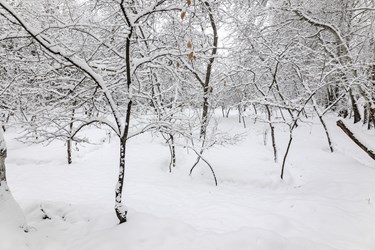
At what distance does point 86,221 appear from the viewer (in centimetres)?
464

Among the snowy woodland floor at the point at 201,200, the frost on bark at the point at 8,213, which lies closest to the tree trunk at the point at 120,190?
the snowy woodland floor at the point at 201,200

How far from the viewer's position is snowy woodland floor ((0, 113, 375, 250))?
3.90 m

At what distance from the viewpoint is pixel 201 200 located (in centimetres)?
648

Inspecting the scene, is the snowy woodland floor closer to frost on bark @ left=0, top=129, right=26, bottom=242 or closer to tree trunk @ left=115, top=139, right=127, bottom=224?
frost on bark @ left=0, top=129, right=26, bottom=242

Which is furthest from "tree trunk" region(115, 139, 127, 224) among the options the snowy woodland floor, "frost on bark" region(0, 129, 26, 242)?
"frost on bark" region(0, 129, 26, 242)

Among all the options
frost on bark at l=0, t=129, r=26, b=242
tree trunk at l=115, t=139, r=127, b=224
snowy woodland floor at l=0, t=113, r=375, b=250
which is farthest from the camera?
tree trunk at l=115, t=139, r=127, b=224

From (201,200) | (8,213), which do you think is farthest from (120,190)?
(201,200)

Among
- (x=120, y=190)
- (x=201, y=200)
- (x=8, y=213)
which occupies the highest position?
(x=120, y=190)

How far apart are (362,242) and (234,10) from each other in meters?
7.51

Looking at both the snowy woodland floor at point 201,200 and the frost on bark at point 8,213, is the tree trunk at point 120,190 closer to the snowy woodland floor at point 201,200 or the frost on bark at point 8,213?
the snowy woodland floor at point 201,200

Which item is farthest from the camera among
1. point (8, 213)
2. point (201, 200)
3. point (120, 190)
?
point (201, 200)

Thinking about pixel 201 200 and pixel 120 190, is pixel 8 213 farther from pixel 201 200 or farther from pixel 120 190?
pixel 201 200

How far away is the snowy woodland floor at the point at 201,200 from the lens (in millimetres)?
3900

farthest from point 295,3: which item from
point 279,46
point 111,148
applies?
point 111,148
